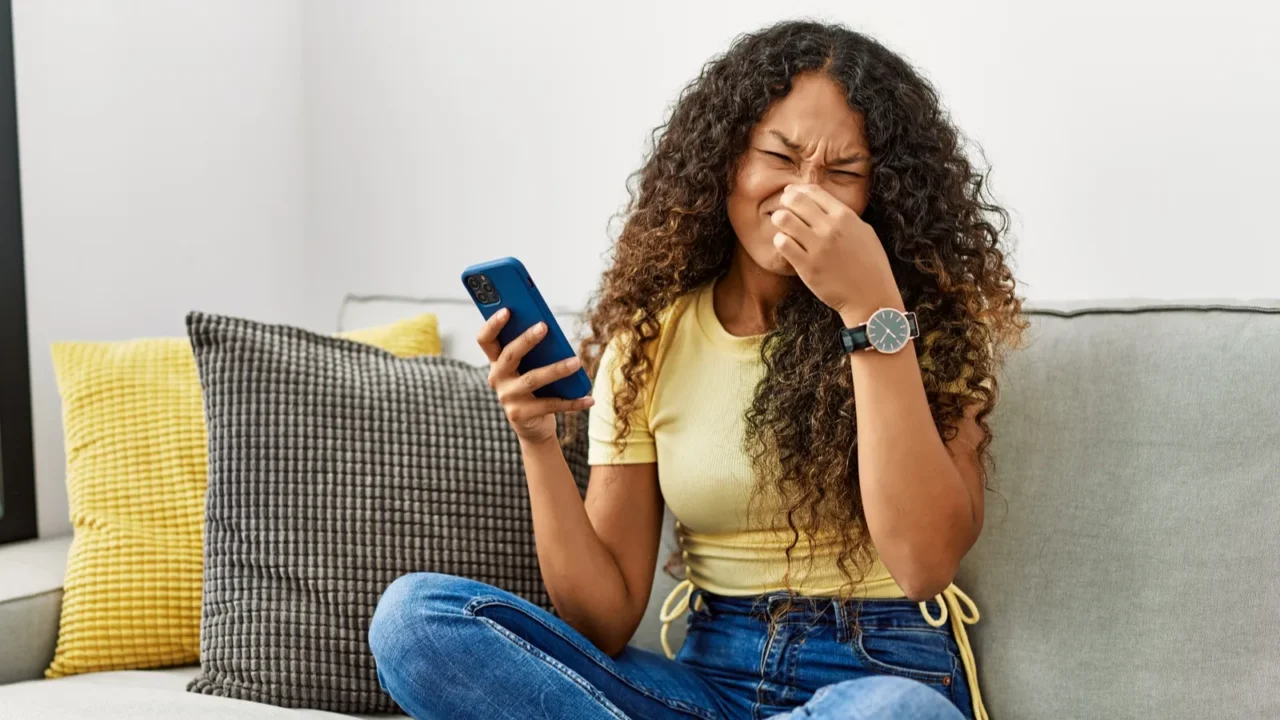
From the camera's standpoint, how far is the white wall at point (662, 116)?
1.37 m

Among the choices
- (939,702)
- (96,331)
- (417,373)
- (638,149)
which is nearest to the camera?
(939,702)

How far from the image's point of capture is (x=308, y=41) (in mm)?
2311

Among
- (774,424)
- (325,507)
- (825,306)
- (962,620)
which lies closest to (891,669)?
(962,620)

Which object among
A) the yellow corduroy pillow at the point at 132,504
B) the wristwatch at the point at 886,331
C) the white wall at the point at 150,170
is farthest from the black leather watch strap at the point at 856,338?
the white wall at the point at 150,170

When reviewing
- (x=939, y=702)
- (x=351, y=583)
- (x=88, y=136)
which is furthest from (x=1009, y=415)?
(x=88, y=136)

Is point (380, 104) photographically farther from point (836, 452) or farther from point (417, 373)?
point (836, 452)

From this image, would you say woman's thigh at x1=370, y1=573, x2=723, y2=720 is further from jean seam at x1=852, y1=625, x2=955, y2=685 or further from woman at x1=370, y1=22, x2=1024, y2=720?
jean seam at x1=852, y1=625, x2=955, y2=685

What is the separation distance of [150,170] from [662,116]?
955 mm

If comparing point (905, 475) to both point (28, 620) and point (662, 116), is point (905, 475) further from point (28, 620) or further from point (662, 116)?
point (28, 620)

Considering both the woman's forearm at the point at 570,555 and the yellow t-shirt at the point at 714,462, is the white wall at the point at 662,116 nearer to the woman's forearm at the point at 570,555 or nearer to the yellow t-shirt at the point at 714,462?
the yellow t-shirt at the point at 714,462

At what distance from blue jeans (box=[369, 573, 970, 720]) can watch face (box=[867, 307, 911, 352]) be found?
0.28m

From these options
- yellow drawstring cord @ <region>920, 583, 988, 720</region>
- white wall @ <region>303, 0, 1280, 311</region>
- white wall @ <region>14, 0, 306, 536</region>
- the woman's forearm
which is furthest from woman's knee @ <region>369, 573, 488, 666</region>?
white wall @ <region>14, 0, 306, 536</region>

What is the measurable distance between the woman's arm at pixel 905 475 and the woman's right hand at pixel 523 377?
0.88 ft

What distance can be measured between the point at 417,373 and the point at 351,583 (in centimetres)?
28
